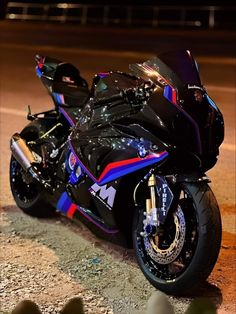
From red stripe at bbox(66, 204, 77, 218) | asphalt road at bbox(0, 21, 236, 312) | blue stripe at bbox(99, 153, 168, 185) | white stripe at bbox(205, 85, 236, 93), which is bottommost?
asphalt road at bbox(0, 21, 236, 312)

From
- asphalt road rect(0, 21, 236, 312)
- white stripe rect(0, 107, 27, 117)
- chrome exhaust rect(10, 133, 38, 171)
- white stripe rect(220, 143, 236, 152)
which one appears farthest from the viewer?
white stripe rect(0, 107, 27, 117)

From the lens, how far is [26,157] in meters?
5.52

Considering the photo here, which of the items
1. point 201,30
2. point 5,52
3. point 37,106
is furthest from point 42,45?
point 37,106

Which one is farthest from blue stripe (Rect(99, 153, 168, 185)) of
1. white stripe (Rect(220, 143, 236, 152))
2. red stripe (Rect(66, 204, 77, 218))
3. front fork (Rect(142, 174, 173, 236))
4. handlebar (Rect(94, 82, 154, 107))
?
white stripe (Rect(220, 143, 236, 152))

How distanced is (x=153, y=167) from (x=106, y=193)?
1.42 ft

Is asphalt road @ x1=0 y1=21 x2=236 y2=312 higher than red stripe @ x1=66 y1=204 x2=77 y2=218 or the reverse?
the reverse

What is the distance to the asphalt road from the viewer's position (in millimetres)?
7363

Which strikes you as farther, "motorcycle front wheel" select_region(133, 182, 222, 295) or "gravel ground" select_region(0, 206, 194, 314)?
"gravel ground" select_region(0, 206, 194, 314)

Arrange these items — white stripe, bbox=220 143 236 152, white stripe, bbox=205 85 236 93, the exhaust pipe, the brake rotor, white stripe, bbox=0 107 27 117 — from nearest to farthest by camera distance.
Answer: the brake rotor < the exhaust pipe < white stripe, bbox=220 143 236 152 < white stripe, bbox=0 107 27 117 < white stripe, bbox=205 85 236 93

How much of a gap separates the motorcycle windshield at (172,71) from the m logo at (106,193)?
0.75 m

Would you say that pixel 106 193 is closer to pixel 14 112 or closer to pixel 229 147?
pixel 229 147

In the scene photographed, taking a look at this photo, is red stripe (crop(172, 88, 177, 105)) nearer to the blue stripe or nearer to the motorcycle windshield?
the motorcycle windshield

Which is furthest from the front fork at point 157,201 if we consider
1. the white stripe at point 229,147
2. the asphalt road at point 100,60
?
the white stripe at point 229,147

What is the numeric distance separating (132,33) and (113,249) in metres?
19.1
